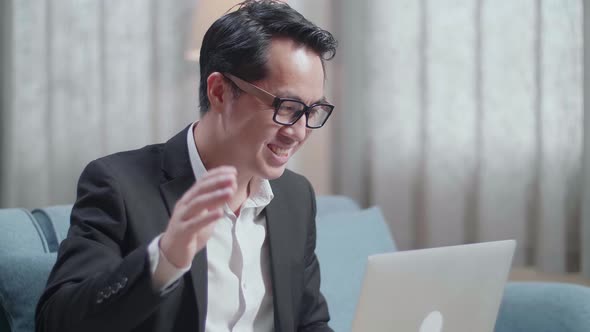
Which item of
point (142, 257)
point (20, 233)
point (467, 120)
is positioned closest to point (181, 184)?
point (142, 257)

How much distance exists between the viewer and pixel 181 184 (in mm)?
1293

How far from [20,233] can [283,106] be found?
67cm

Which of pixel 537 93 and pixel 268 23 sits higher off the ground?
pixel 268 23

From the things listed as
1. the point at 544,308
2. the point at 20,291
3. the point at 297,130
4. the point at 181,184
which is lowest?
the point at 544,308

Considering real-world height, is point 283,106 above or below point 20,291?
above

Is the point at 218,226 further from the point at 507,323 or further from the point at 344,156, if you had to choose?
the point at 344,156

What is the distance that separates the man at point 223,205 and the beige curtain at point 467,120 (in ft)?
4.05

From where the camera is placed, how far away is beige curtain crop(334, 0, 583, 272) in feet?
8.14

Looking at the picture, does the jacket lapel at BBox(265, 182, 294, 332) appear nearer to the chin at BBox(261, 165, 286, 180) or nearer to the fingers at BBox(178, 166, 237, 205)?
the chin at BBox(261, 165, 286, 180)

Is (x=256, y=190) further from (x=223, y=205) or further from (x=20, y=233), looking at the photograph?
(x=20, y=233)

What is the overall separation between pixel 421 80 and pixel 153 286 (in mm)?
1778

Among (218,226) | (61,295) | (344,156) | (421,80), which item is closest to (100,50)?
(344,156)

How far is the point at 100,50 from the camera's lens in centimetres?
267

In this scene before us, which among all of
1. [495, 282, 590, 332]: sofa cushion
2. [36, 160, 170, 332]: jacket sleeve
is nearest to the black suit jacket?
[36, 160, 170, 332]: jacket sleeve
